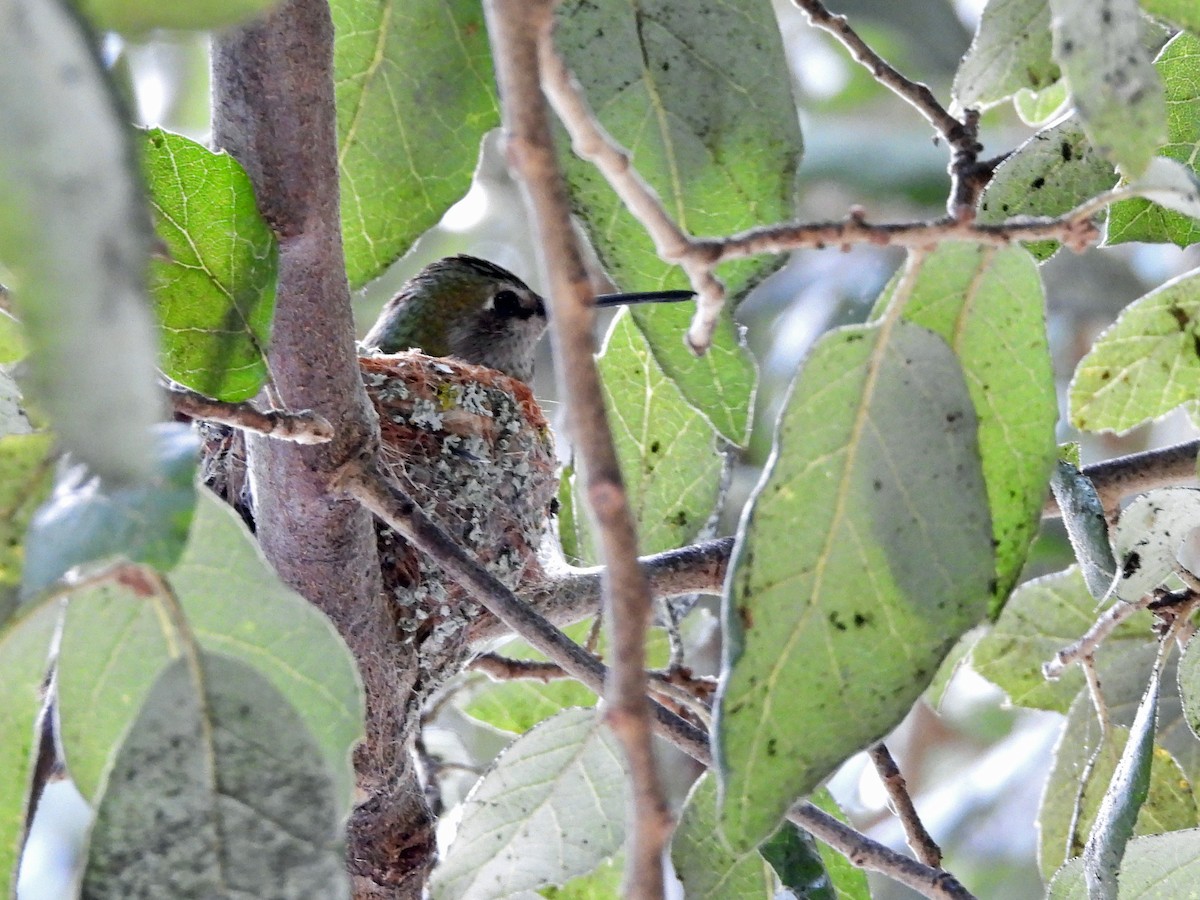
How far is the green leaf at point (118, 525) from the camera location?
64 centimetres

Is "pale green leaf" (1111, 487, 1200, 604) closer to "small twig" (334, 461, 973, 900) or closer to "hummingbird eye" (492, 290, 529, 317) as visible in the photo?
"small twig" (334, 461, 973, 900)

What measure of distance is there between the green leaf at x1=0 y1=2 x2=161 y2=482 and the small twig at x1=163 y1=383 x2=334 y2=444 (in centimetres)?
49

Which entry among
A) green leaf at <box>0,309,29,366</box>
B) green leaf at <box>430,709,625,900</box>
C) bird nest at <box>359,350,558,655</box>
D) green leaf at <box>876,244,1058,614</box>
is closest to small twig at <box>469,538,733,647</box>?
bird nest at <box>359,350,558,655</box>

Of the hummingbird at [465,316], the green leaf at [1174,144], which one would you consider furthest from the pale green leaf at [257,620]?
the hummingbird at [465,316]

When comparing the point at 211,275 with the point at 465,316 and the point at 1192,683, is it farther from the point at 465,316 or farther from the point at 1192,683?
the point at 465,316

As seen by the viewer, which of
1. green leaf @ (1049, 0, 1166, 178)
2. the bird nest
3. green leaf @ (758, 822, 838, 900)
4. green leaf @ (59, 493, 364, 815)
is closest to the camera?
green leaf @ (1049, 0, 1166, 178)

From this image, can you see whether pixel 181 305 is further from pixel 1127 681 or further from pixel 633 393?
pixel 1127 681

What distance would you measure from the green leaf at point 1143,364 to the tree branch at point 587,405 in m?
0.91

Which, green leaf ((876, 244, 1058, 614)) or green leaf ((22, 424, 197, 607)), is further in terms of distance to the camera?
green leaf ((876, 244, 1058, 614))

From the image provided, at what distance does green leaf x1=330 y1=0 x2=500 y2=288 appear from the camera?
1222 millimetres

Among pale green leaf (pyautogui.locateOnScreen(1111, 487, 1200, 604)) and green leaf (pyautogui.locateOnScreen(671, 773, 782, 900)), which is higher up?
pale green leaf (pyautogui.locateOnScreen(1111, 487, 1200, 604))

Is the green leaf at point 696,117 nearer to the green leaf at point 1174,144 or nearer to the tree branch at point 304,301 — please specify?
the tree branch at point 304,301

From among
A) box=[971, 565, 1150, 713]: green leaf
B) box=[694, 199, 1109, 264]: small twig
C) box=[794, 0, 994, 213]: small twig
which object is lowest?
box=[694, 199, 1109, 264]: small twig

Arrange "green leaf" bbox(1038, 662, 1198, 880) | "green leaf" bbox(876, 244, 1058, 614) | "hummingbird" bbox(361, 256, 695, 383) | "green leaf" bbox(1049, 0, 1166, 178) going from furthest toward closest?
1. "hummingbird" bbox(361, 256, 695, 383)
2. "green leaf" bbox(1038, 662, 1198, 880)
3. "green leaf" bbox(876, 244, 1058, 614)
4. "green leaf" bbox(1049, 0, 1166, 178)
